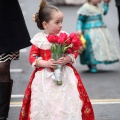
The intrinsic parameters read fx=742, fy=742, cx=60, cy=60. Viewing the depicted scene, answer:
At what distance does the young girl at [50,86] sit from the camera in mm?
6836

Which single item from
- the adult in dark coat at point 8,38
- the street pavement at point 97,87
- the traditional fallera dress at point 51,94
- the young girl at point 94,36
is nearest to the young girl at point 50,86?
the traditional fallera dress at point 51,94

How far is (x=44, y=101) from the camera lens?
6852 millimetres

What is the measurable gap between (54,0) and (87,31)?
1830 centimetres

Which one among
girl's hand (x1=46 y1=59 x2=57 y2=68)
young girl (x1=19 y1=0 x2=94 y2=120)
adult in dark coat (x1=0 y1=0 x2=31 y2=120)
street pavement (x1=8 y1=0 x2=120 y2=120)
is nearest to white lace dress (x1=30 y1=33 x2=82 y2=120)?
young girl (x1=19 y1=0 x2=94 y2=120)

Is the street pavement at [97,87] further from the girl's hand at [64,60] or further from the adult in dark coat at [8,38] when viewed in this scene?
the girl's hand at [64,60]

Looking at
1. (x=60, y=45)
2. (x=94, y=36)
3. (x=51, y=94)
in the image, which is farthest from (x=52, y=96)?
(x=94, y=36)

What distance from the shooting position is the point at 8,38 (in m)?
7.39

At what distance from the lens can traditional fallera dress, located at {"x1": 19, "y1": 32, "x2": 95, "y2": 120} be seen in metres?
6.84

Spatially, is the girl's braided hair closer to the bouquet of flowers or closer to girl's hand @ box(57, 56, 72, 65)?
the bouquet of flowers

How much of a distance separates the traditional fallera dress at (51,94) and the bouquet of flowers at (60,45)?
9 cm

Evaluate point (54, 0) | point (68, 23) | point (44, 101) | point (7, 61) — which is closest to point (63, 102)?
point (44, 101)

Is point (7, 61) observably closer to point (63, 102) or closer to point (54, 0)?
point (63, 102)

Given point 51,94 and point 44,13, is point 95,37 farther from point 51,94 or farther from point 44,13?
point 51,94

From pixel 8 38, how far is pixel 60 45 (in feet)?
2.57
